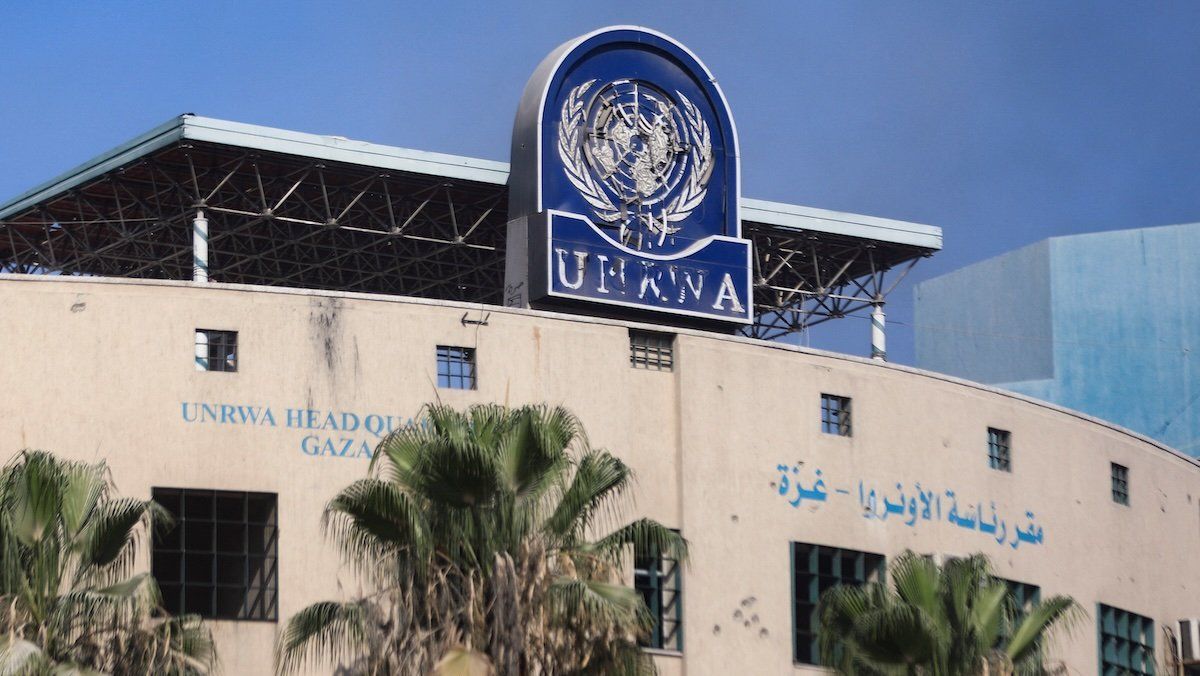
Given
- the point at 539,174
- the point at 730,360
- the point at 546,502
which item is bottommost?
the point at 546,502

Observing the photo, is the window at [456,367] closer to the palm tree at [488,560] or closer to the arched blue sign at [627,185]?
the arched blue sign at [627,185]

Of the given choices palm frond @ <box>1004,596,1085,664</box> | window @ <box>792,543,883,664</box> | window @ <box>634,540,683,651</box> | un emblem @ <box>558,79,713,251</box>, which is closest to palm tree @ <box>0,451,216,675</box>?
window @ <box>634,540,683,651</box>

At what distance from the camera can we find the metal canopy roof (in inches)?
1777

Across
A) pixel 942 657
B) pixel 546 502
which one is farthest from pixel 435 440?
pixel 942 657

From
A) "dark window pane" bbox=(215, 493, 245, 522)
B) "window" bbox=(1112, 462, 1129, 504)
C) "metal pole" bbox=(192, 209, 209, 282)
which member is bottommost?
"dark window pane" bbox=(215, 493, 245, 522)

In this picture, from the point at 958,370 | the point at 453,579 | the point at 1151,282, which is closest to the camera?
the point at 453,579

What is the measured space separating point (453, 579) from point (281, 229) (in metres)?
24.3

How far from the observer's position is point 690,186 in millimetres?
45250

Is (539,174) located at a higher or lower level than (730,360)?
higher

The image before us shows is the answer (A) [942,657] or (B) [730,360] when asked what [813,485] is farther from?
(A) [942,657]

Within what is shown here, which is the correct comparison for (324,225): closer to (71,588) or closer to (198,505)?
(198,505)

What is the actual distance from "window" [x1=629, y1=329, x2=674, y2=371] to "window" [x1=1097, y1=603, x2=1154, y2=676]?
38.4 feet

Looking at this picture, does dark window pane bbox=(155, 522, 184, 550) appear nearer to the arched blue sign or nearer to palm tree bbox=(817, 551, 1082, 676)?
the arched blue sign

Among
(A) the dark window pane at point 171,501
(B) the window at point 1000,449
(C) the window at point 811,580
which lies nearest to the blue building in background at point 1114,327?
(B) the window at point 1000,449
